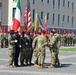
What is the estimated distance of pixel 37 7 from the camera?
67.6 metres

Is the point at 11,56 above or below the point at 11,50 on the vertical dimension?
below

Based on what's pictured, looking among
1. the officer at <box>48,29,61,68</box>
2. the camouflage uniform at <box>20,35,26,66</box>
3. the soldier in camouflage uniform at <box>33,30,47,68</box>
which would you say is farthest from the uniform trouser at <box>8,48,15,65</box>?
the officer at <box>48,29,61,68</box>

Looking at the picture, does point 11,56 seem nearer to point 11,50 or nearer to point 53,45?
point 11,50

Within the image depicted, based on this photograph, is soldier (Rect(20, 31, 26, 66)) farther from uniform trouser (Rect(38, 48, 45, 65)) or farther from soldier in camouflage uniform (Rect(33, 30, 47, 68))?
uniform trouser (Rect(38, 48, 45, 65))

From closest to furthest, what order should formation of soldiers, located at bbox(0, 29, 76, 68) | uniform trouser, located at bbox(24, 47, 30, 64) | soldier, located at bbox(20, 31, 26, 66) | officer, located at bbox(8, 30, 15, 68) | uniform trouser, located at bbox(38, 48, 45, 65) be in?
uniform trouser, located at bbox(38, 48, 45, 65) → formation of soldiers, located at bbox(0, 29, 76, 68) → officer, located at bbox(8, 30, 15, 68) → soldier, located at bbox(20, 31, 26, 66) → uniform trouser, located at bbox(24, 47, 30, 64)

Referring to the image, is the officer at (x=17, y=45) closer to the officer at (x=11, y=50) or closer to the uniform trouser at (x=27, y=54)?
the officer at (x=11, y=50)

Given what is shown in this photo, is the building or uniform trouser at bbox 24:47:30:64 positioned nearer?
uniform trouser at bbox 24:47:30:64

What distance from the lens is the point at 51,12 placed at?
2862 inches

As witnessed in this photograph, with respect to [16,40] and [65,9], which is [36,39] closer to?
[16,40]

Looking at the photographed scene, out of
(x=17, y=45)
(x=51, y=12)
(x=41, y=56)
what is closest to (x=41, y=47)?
(x=41, y=56)

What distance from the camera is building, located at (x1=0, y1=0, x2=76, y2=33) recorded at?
6375 centimetres

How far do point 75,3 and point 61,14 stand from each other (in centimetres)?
953

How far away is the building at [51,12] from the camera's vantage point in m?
63.8

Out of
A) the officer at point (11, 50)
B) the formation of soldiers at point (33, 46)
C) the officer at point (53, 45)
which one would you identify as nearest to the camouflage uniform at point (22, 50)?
the formation of soldiers at point (33, 46)
